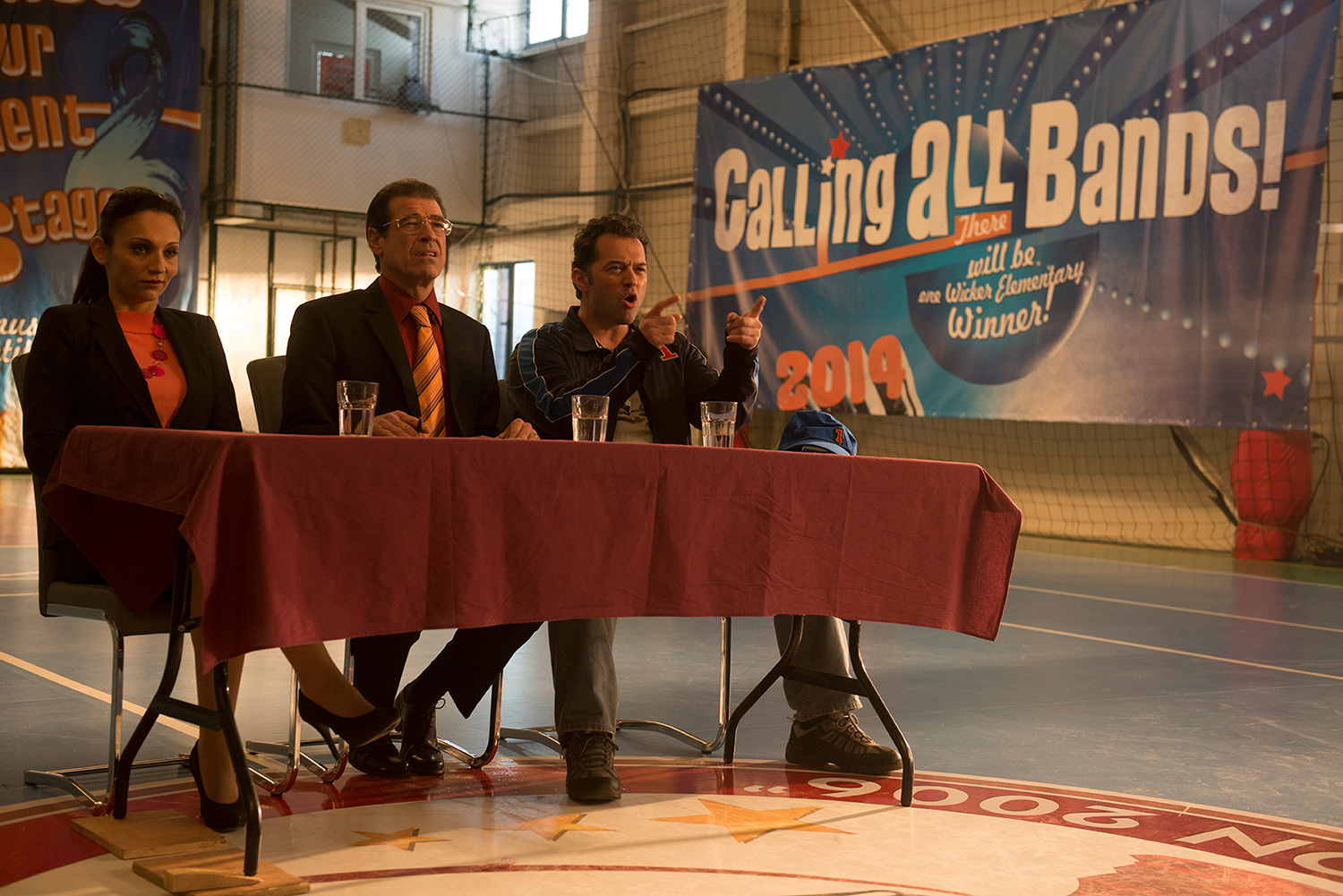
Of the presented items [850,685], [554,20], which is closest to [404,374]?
[850,685]

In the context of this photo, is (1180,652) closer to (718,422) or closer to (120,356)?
Answer: (718,422)

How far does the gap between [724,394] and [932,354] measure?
5.92 metres

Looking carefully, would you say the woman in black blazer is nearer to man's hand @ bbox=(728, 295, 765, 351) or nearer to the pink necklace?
the pink necklace

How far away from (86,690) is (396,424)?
1550 mm

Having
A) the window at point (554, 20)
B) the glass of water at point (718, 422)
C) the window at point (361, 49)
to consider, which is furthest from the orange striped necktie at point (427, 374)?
the window at point (554, 20)

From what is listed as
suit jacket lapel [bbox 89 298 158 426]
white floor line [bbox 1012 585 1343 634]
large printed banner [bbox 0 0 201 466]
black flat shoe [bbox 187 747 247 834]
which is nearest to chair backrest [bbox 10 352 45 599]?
suit jacket lapel [bbox 89 298 158 426]

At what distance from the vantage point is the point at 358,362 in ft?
8.92

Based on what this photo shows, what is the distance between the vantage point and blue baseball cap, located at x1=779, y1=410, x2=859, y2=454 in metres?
2.71

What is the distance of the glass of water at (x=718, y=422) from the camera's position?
8.07 feet

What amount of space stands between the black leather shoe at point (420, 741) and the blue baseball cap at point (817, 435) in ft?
3.02

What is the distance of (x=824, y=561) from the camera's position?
2410 millimetres

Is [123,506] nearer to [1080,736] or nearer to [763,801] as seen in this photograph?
[763,801]

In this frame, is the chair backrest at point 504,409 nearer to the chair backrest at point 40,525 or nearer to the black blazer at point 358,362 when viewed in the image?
the black blazer at point 358,362

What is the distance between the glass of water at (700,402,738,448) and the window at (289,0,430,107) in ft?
37.8
